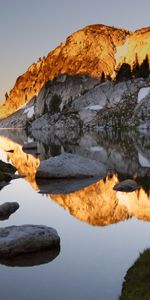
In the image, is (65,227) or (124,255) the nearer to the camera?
(124,255)

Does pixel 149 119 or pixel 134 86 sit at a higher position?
pixel 134 86

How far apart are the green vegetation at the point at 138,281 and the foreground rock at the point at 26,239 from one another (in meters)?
3.91

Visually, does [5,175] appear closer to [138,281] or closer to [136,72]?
[138,281]

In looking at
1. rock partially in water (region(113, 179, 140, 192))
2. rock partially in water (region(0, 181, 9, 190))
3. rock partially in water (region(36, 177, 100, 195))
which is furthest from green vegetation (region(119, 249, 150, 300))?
rock partially in water (region(0, 181, 9, 190))

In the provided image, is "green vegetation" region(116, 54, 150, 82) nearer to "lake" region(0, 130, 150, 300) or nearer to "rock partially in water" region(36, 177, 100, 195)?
"rock partially in water" region(36, 177, 100, 195)

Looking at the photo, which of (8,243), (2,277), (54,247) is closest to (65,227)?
(54,247)

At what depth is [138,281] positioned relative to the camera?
1170 cm

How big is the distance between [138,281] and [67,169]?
75.8 ft

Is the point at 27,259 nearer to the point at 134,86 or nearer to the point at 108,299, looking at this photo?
the point at 108,299

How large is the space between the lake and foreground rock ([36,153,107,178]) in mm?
1744

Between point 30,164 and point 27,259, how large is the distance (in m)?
33.9

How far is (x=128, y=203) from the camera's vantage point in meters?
23.1

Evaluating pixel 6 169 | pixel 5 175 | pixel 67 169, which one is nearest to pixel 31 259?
pixel 67 169

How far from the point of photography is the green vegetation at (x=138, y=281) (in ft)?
35.2
